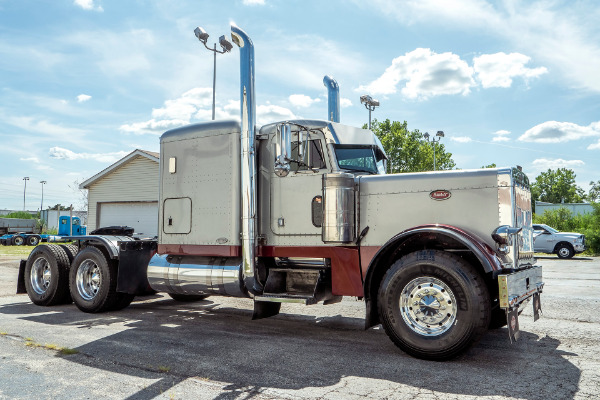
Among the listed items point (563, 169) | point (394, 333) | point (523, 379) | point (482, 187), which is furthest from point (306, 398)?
point (563, 169)

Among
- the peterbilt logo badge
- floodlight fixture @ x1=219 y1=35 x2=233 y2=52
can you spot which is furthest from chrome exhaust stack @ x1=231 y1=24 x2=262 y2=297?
floodlight fixture @ x1=219 y1=35 x2=233 y2=52

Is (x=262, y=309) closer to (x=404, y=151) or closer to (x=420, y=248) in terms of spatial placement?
(x=420, y=248)

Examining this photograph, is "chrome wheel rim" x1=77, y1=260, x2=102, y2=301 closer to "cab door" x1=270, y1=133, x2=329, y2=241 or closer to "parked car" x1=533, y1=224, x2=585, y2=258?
"cab door" x1=270, y1=133, x2=329, y2=241

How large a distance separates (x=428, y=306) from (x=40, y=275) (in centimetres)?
753

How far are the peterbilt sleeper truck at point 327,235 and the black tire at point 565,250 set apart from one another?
2008 cm

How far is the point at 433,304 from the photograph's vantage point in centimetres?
520

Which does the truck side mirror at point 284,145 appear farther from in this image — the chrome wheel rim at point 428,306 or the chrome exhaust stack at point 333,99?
the chrome exhaust stack at point 333,99

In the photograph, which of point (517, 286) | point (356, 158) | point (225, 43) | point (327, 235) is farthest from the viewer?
point (225, 43)

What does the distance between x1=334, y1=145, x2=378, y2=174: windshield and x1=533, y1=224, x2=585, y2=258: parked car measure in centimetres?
1949

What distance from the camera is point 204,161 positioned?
23.4 ft

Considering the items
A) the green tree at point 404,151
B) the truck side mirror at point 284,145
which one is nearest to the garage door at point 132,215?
the truck side mirror at point 284,145

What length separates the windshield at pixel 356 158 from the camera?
6465 millimetres

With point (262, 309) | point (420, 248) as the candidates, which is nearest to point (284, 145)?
point (420, 248)

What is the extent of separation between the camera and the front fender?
199 inches
